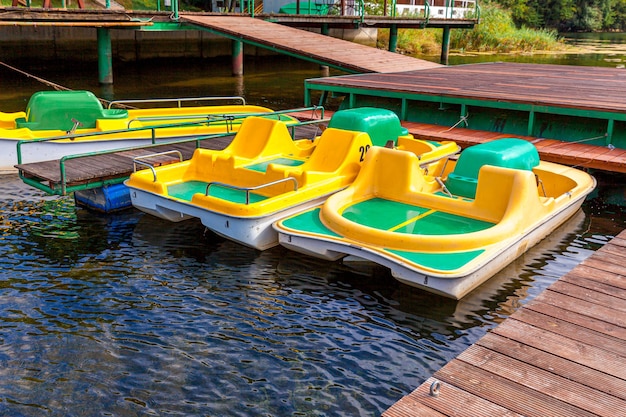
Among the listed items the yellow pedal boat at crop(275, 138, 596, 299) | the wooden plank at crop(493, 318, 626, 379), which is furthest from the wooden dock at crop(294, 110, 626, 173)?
the wooden plank at crop(493, 318, 626, 379)

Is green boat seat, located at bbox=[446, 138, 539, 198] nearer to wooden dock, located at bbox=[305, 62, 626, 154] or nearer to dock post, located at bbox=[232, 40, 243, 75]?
wooden dock, located at bbox=[305, 62, 626, 154]

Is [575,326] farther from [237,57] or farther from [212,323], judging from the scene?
[237,57]

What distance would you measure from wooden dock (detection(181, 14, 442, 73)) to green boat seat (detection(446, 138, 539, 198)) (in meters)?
10.1

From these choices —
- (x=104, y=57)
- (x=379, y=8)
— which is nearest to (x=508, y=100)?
(x=104, y=57)

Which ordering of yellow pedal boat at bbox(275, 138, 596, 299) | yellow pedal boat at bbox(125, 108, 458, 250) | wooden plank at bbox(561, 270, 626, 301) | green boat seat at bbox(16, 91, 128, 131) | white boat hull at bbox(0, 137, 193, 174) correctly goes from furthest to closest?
green boat seat at bbox(16, 91, 128, 131) → white boat hull at bbox(0, 137, 193, 174) → yellow pedal boat at bbox(125, 108, 458, 250) → yellow pedal boat at bbox(275, 138, 596, 299) → wooden plank at bbox(561, 270, 626, 301)

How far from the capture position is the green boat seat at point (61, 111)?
45.0ft

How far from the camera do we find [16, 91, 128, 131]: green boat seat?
13719 mm

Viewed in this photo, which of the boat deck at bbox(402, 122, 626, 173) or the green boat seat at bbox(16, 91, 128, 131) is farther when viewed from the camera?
the green boat seat at bbox(16, 91, 128, 131)

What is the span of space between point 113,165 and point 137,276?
10.3 feet

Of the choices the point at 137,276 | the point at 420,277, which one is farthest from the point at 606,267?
the point at 137,276

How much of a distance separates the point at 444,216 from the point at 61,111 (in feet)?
28.0

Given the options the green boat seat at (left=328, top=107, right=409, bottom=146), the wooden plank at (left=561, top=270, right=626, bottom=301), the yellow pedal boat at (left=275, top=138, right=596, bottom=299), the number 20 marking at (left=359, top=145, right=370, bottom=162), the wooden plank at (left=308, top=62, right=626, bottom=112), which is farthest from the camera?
the wooden plank at (left=308, top=62, right=626, bottom=112)

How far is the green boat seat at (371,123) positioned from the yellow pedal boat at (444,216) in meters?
1.13

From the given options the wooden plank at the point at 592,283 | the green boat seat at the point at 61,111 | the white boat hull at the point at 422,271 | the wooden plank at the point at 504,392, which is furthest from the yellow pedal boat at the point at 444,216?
the green boat seat at the point at 61,111
